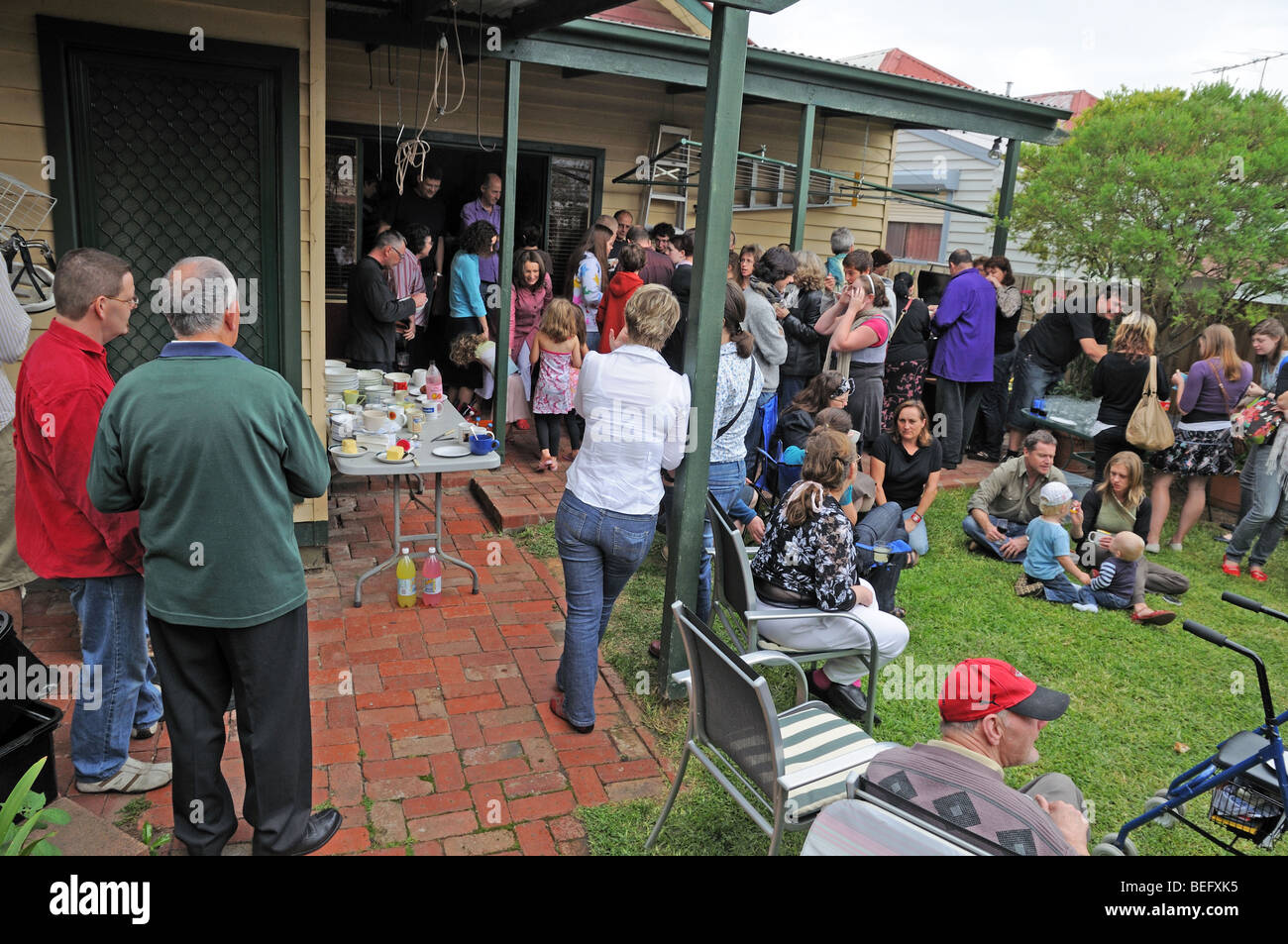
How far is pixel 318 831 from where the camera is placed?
3203 millimetres

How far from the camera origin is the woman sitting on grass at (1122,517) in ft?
20.5

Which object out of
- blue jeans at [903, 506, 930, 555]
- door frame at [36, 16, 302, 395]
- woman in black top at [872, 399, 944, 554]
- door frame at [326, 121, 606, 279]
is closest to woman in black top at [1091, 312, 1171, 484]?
blue jeans at [903, 506, 930, 555]

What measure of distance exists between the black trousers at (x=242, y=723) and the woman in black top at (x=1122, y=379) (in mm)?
6408

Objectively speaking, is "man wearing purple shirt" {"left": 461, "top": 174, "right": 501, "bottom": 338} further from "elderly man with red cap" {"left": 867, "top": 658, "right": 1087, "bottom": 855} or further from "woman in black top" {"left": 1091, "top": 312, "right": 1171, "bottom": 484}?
"elderly man with red cap" {"left": 867, "top": 658, "right": 1087, "bottom": 855}

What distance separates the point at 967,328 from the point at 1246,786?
213 inches

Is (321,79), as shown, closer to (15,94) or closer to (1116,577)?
(15,94)

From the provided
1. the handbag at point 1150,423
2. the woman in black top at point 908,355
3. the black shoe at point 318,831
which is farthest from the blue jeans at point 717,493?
the handbag at point 1150,423

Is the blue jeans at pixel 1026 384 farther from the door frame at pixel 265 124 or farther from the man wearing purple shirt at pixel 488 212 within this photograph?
Result: the door frame at pixel 265 124

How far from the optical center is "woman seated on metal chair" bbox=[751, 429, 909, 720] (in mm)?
4031

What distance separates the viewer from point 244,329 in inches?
212

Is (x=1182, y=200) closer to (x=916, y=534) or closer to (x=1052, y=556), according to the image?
(x=1052, y=556)
